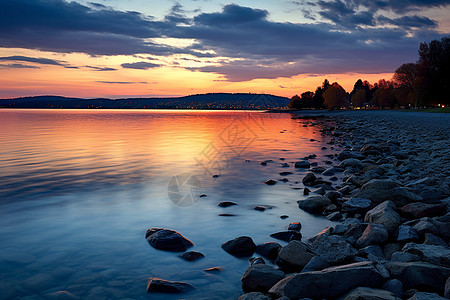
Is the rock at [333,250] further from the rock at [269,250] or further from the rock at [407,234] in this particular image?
the rock at [407,234]

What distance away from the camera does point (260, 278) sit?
5.23m

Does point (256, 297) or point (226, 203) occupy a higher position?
point (256, 297)

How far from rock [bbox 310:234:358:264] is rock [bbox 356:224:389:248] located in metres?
0.75

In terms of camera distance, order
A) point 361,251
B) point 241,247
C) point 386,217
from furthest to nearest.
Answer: point 241,247, point 386,217, point 361,251

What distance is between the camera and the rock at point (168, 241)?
7141mm

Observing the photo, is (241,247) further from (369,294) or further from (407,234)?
(369,294)

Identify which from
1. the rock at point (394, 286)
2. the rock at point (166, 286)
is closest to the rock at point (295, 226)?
the rock at point (166, 286)

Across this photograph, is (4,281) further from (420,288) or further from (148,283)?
(420,288)

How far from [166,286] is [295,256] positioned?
232 centimetres

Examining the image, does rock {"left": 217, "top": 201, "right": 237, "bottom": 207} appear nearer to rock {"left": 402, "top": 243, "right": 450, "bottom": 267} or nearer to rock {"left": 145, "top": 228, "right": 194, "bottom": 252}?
rock {"left": 145, "top": 228, "right": 194, "bottom": 252}

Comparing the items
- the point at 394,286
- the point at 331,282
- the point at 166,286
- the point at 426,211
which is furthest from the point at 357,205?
the point at 166,286

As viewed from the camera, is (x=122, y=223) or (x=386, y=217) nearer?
(x=386, y=217)

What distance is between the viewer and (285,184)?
13172 mm

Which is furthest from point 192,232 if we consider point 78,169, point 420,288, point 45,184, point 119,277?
point 78,169
